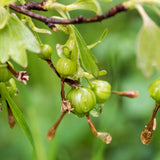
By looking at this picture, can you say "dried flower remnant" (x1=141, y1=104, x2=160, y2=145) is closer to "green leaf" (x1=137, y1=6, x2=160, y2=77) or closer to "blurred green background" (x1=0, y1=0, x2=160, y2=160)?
"green leaf" (x1=137, y1=6, x2=160, y2=77)

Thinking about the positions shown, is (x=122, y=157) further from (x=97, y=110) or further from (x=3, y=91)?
(x=3, y=91)

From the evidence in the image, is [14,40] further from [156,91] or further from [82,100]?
[156,91]

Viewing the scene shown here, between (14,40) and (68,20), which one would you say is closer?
(68,20)

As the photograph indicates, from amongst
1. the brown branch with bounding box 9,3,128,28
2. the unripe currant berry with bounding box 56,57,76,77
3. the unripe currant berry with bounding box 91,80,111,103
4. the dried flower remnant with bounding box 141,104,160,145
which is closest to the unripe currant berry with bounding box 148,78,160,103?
the dried flower remnant with bounding box 141,104,160,145

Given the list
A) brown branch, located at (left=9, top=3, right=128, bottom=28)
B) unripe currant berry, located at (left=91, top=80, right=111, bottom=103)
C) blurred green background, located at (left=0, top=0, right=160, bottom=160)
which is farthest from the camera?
blurred green background, located at (left=0, top=0, right=160, bottom=160)

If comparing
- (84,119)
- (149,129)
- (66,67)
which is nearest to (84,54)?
(66,67)

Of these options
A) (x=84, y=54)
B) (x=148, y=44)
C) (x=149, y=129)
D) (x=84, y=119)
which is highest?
(x=148, y=44)

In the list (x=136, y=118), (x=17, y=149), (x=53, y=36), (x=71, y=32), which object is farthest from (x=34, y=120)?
(x=71, y=32)
